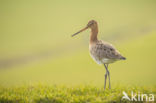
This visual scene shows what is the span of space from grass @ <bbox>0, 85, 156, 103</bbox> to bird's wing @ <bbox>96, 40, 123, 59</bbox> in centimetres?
100

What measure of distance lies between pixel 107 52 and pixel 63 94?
186 cm

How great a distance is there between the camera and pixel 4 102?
7.14m

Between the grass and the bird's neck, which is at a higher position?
the bird's neck

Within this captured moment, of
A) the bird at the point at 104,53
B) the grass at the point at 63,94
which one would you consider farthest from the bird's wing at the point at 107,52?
the grass at the point at 63,94

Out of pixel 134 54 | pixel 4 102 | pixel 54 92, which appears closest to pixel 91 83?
pixel 54 92

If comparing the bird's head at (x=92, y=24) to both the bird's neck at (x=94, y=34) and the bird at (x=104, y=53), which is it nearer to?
the bird's neck at (x=94, y=34)

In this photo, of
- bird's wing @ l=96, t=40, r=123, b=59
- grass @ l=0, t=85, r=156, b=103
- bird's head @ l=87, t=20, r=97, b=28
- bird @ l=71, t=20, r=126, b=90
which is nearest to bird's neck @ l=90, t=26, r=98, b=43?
bird's head @ l=87, t=20, r=97, b=28

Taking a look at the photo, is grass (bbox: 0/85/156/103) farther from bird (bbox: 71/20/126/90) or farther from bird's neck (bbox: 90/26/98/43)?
bird's neck (bbox: 90/26/98/43)

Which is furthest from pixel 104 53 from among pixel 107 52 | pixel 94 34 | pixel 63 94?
pixel 63 94

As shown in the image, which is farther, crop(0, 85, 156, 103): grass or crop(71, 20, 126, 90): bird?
crop(71, 20, 126, 90): bird

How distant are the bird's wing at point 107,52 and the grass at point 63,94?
100cm

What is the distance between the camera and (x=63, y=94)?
7.36 metres

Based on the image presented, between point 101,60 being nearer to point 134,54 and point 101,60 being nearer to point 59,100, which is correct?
point 59,100

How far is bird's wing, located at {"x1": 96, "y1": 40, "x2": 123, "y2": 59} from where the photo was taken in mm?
7930
